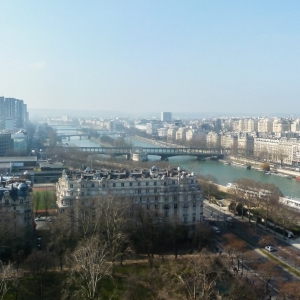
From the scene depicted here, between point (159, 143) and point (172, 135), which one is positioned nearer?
point (159, 143)

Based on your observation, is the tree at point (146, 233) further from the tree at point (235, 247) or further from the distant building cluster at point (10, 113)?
the distant building cluster at point (10, 113)

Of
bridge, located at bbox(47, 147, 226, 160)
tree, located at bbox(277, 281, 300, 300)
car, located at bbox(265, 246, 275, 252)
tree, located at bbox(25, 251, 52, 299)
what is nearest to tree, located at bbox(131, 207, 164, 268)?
tree, located at bbox(25, 251, 52, 299)

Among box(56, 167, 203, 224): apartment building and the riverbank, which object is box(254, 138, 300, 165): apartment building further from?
box(56, 167, 203, 224): apartment building

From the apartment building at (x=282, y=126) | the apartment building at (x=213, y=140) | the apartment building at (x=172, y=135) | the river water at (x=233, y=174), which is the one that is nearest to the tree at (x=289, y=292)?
the river water at (x=233, y=174)

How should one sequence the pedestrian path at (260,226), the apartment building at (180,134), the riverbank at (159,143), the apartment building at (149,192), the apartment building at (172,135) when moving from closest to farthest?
the pedestrian path at (260,226)
the apartment building at (149,192)
the riverbank at (159,143)
the apartment building at (180,134)
the apartment building at (172,135)

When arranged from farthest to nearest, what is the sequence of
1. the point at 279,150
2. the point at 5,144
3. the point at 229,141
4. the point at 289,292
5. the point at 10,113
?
the point at 10,113 → the point at 229,141 → the point at 5,144 → the point at 279,150 → the point at 289,292

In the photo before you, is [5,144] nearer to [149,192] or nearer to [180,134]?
[149,192]

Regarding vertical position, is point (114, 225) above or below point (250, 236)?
above

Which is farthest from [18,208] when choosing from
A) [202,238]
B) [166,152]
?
[166,152]

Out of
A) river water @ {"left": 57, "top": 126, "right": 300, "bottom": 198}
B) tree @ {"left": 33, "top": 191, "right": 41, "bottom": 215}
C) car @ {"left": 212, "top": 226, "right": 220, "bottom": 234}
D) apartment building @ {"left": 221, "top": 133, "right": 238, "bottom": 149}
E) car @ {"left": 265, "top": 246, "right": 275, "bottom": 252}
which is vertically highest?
apartment building @ {"left": 221, "top": 133, "right": 238, "bottom": 149}
